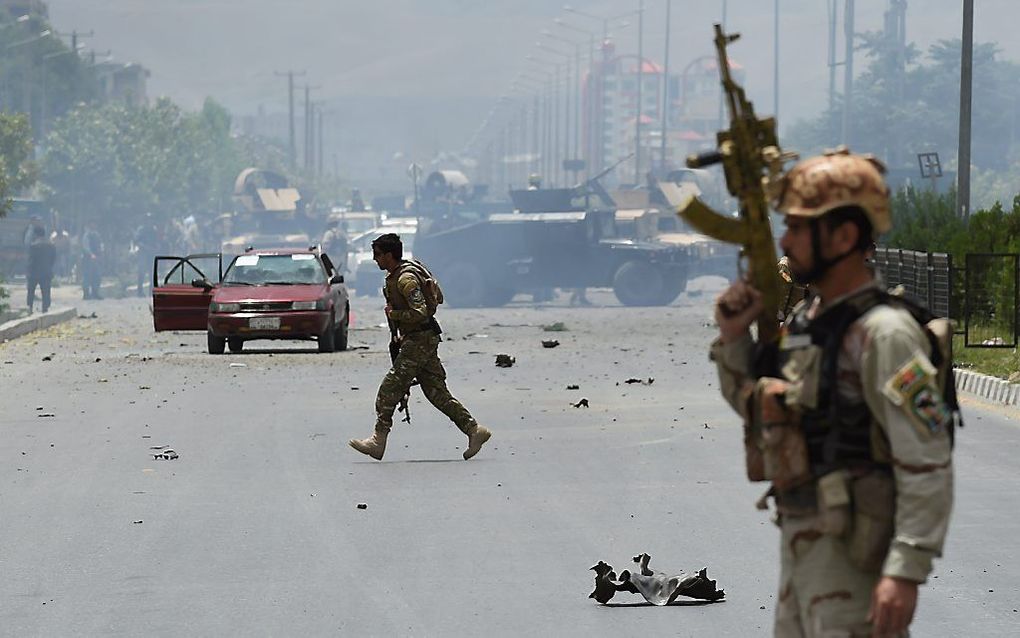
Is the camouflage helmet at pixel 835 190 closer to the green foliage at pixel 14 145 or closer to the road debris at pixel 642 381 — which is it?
the road debris at pixel 642 381

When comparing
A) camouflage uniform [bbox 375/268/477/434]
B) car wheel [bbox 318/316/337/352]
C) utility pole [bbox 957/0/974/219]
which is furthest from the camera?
utility pole [bbox 957/0/974/219]

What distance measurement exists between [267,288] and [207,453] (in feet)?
39.2

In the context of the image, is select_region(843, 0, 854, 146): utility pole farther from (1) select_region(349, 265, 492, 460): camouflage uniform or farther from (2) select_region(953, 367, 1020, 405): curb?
(1) select_region(349, 265, 492, 460): camouflage uniform

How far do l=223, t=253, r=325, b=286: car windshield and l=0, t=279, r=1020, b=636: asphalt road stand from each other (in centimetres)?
527

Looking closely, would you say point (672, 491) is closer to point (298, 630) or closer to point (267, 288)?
point (298, 630)

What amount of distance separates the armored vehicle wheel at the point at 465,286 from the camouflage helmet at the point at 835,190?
41.4 metres

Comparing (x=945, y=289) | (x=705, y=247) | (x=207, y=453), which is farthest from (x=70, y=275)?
(x=207, y=453)

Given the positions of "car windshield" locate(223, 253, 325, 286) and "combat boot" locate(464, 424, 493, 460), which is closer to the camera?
"combat boot" locate(464, 424, 493, 460)

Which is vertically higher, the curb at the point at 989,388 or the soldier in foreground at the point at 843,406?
the soldier in foreground at the point at 843,406

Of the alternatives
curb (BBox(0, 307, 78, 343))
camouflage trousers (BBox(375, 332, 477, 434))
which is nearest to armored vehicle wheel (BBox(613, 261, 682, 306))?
curb (BBox(0, 307, 78, 343))

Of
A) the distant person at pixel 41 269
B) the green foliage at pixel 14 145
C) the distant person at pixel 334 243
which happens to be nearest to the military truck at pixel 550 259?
the distant person at pixel 334 243

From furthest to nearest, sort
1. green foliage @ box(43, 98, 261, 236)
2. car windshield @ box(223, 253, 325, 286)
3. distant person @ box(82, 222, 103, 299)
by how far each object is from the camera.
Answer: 1. green foliage @ box(43, 98, 261, 236)
2. distant person @ box(82, 222, 103, 299)
3. car windshield @ box(223, 253, 325, 286)

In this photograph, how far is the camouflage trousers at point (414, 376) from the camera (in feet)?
44.3

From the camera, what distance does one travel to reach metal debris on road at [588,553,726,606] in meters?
8.55
